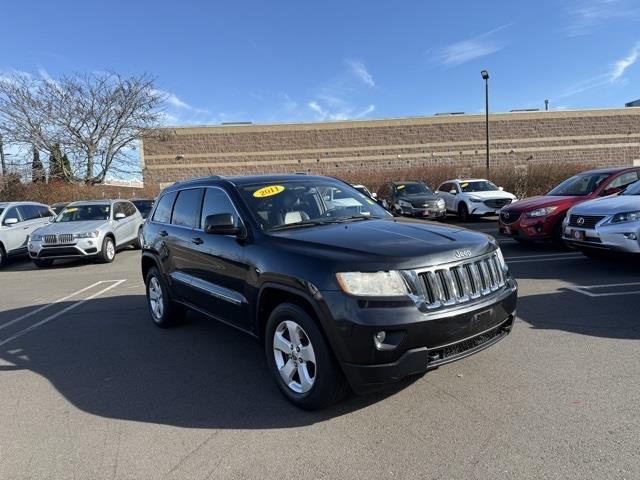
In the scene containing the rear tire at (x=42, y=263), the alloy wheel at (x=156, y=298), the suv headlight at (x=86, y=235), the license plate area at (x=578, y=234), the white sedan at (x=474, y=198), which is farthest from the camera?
the white sedan at (x=474, y=198)

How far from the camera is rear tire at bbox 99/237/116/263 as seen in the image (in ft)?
41.6

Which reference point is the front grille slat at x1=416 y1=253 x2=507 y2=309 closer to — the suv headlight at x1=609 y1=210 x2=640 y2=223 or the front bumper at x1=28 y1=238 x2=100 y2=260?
the suv headlight at x1=609 y1=210 x2=640 y2=223

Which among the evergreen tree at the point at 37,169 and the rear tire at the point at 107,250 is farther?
the evergreen tree at the point at 37,169

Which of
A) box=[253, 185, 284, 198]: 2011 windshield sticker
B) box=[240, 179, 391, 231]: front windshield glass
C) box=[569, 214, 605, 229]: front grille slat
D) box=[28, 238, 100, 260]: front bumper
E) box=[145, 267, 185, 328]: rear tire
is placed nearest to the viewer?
box=[240, 179, 391, 231]: front windshield glass

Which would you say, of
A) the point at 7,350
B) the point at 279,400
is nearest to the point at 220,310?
the point at 279,400

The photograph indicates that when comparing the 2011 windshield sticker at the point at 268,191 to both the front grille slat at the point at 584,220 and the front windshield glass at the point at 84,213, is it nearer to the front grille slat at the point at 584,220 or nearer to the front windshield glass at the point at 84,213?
the front grille slat at the point at 584,220

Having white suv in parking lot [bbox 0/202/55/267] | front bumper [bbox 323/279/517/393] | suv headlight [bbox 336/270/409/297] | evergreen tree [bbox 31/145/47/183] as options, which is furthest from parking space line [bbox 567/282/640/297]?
evergreen tree [bbox 31/145/47/183]

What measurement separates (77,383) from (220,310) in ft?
4.70

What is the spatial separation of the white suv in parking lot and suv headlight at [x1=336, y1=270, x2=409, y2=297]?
43.0ft

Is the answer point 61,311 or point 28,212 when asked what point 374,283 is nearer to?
point 61,311

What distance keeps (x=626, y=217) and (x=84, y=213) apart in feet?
43.1

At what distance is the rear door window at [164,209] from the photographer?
5828mm

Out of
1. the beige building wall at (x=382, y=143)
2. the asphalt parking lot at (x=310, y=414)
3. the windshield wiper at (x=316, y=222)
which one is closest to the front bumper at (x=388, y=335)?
the asphalt parking lot at (x=310, y=414)

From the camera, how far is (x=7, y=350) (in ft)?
17.9
